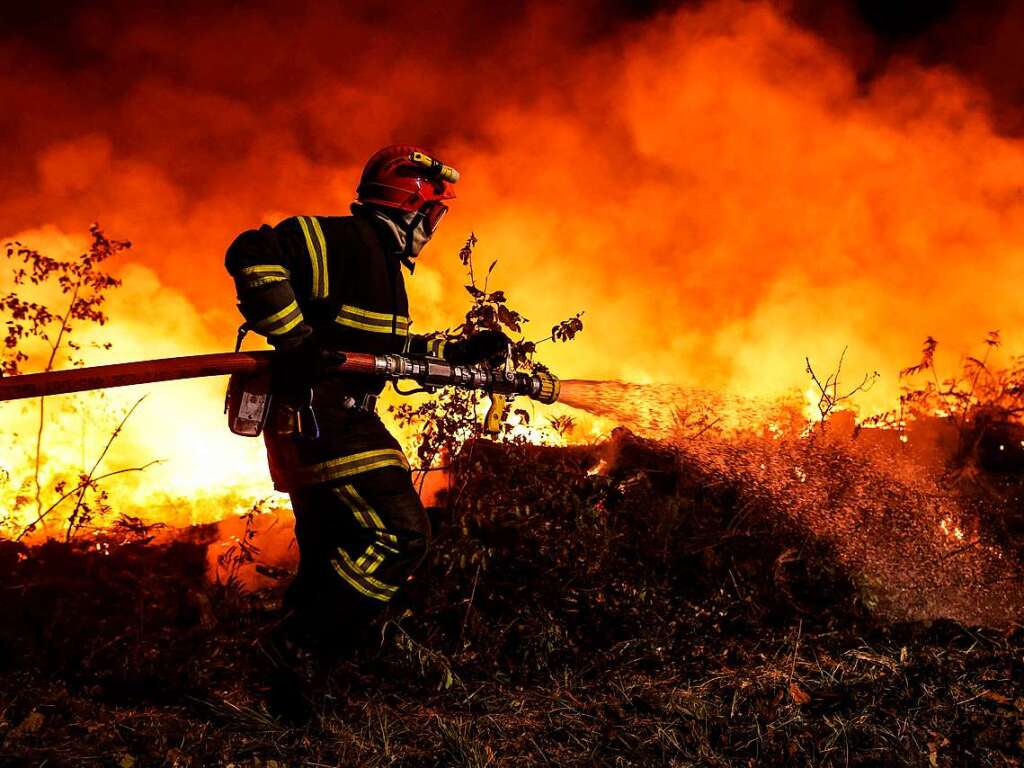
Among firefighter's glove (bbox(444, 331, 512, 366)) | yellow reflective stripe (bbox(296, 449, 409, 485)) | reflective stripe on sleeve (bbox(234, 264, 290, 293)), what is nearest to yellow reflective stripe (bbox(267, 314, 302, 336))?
reflective stripe on sleeve (bbox(234, 264, 290, 293))

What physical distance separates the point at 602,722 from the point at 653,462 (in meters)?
2.86

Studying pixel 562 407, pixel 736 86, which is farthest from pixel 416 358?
pixel 736 86

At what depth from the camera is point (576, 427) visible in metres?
6.81

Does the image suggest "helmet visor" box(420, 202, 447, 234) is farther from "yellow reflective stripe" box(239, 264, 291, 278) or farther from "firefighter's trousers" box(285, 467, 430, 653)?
"firefighter's trousers" box(285, 467, 430, 653)

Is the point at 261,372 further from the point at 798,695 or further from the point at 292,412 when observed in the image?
the point at 798,695

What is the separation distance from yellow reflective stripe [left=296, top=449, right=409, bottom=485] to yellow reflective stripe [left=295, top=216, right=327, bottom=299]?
2.50 feet

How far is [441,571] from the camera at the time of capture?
14.5ft

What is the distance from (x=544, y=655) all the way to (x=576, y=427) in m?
3.12

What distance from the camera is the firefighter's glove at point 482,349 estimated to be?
370 cm

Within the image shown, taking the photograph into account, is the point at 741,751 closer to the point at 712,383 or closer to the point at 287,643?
the point at 287,643

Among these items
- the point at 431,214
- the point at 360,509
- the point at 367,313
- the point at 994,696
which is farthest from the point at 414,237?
the point at 994,696

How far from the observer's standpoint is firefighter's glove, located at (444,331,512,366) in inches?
145

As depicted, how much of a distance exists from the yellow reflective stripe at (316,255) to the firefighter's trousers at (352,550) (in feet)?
2.87

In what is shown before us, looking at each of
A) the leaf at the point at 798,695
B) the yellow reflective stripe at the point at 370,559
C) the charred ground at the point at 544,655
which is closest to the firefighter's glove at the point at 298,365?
the yellow reflective stripe at the point at 370,559
